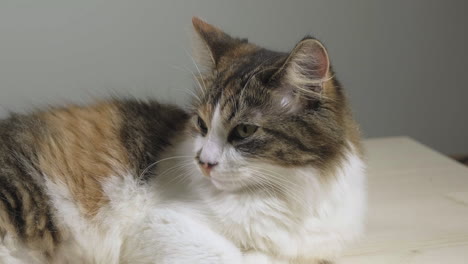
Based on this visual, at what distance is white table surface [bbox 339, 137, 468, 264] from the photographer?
1234 millimetres

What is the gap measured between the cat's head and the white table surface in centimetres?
36

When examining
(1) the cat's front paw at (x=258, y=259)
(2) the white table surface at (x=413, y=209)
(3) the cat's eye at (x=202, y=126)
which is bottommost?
(2) the white table surface at (x=413, y=209)

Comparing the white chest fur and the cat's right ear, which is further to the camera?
the cat's right ear

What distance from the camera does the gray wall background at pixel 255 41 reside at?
180cm

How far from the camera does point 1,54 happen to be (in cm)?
177

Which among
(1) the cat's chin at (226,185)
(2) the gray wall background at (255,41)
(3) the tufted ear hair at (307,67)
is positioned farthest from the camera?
(2) the gray wall background at (255,41)

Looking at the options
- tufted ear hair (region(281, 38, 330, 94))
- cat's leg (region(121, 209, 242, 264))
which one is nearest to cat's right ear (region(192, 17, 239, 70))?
tufted ear hair (region(281, 38, 330, 94))

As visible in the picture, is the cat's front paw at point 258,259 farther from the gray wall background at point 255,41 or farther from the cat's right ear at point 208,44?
the gray wall background at point 255,41

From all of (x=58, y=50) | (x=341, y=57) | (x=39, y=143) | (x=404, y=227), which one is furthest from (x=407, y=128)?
(x=39, y=143)

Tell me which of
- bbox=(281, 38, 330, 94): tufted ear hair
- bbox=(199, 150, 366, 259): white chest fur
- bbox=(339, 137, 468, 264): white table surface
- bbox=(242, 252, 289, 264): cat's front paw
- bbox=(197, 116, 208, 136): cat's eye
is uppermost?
bbox=(281, 38, 330, 94): tufted ear hair

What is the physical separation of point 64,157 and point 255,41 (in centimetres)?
110

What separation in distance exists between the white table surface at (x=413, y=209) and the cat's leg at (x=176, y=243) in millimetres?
344

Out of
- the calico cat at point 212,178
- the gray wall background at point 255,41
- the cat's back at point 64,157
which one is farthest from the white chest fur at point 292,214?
the gray wall background at point 255,41

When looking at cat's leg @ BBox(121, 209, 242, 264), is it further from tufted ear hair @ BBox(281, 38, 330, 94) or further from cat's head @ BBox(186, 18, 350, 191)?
tufted ear hair @ BBox(281, 38, 330, 94)
